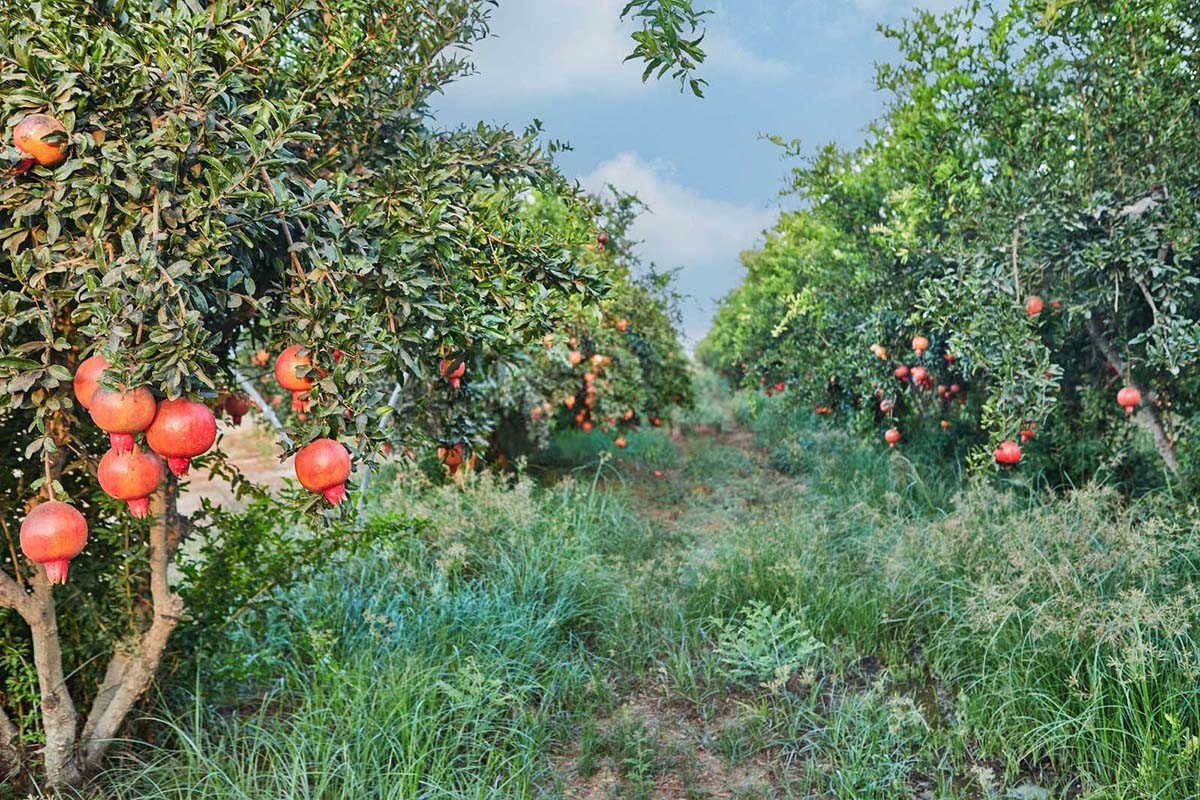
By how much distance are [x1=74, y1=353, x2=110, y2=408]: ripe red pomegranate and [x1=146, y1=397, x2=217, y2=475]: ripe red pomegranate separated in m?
0.13

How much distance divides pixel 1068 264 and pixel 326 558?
422 centimetres

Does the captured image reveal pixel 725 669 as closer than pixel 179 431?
No

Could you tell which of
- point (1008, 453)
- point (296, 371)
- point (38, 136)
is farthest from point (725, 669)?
point (38, 136)

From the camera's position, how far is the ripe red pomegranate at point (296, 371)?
1783mm

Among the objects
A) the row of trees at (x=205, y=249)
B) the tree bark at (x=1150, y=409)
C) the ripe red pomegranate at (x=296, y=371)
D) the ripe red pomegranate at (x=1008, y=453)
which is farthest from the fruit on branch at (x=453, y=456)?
the tree bark at (x=1150, y=409)

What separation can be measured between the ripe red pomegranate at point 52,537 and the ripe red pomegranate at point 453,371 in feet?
3.38

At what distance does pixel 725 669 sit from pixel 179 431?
126 inches

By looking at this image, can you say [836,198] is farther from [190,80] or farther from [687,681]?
[190,80]

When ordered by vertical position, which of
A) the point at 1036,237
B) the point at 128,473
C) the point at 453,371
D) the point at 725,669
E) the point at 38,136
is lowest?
the point at 725,669

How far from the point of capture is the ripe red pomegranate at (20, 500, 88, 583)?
5.71 ft

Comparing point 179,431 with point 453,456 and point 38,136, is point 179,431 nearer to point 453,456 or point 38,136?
point 38,136

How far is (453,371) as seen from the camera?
2.83 m

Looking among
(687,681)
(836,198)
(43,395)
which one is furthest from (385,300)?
(836,198)

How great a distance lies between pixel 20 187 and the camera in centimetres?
185
